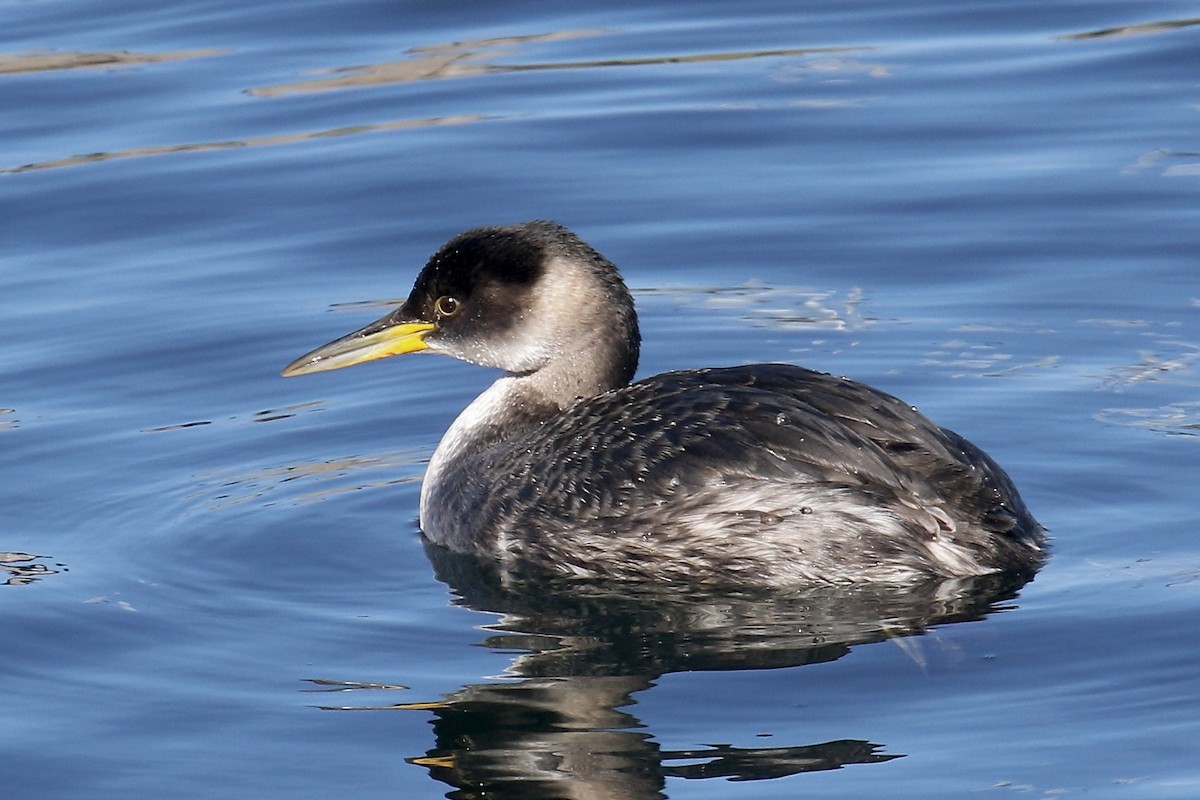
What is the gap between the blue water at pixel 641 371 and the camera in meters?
6.22

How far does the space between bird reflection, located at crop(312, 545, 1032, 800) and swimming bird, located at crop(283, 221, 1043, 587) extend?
0.10m

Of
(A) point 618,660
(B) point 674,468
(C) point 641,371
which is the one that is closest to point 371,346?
(C) point 641,371

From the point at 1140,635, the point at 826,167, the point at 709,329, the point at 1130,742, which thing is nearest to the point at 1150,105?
the point at 826,167

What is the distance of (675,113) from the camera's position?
12914mm

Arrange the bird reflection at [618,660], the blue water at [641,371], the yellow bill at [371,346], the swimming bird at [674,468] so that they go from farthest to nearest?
the yellow bill at [371,346] < the swimming bird at [674,468] < the blue water at [641,371] < the bird reflection at [618,660]

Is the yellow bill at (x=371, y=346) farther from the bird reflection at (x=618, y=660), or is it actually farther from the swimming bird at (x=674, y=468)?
the bird reflection at (x=618, y=660)

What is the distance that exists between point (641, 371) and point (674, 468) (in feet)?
7.65

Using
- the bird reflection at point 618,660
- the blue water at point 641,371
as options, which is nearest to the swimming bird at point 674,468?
the bird reflection at point 618,660

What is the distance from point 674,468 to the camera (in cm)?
733

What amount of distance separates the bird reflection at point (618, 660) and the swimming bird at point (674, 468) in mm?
96

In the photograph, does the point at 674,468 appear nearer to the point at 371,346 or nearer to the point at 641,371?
the point at 371,346

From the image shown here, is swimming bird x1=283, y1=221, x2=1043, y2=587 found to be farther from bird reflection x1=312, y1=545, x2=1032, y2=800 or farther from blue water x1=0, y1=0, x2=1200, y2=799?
blue water x1=0, y1=0, x2=1200, y2=799

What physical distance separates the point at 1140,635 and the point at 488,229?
290 centimetres

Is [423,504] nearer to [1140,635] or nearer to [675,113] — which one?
[1140,635]
